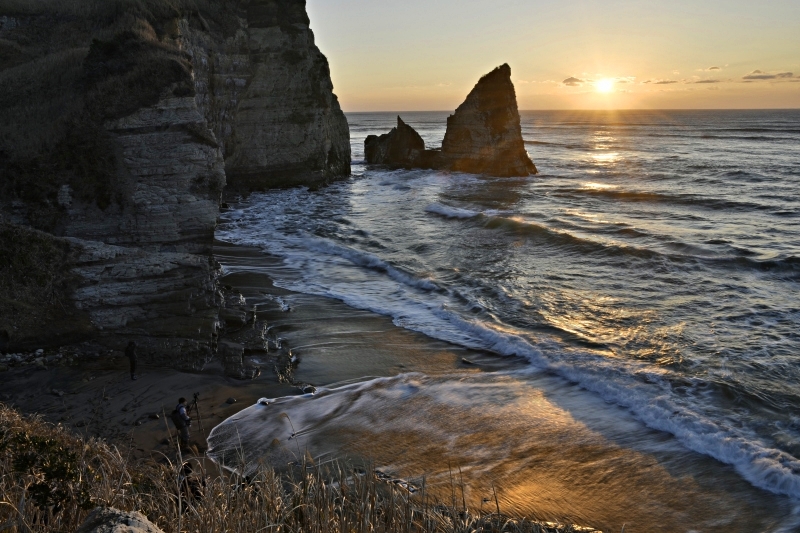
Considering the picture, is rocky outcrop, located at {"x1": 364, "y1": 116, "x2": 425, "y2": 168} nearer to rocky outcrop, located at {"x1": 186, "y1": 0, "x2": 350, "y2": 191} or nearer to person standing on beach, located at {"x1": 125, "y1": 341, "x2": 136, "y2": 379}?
rocky outcrop, located at {"x1": 186, "y1": 0, "x2": 350, "y2": 191}

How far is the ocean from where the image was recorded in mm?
9008

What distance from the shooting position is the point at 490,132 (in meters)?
45.4

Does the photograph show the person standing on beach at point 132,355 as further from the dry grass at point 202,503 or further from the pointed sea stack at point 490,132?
the pointed sea stack at point 490,132

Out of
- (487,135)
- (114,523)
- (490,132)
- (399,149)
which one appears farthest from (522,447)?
(399,149)

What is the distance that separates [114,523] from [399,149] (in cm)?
5094

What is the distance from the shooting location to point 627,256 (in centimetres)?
2178

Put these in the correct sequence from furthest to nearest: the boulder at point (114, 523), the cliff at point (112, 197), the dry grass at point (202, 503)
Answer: the cliff at point (112, 197) → the dry grass at point (202, 503) → the boulder at point (114, 523)

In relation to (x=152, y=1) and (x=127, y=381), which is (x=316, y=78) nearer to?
(x=152, y=1)

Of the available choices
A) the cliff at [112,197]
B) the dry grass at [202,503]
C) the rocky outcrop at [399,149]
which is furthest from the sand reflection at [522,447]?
the rocky outcrop at [399,149]

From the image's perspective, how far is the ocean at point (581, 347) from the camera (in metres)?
9.01

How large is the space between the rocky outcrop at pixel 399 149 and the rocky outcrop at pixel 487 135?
→ 1653mm

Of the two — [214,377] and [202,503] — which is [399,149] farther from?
[202,503]

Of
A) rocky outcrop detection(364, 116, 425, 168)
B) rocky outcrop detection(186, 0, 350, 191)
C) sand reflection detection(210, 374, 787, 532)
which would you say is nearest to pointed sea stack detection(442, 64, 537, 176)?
rocky outcrop detection(364, 116, 425, 168)

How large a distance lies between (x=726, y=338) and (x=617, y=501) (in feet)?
24.3
